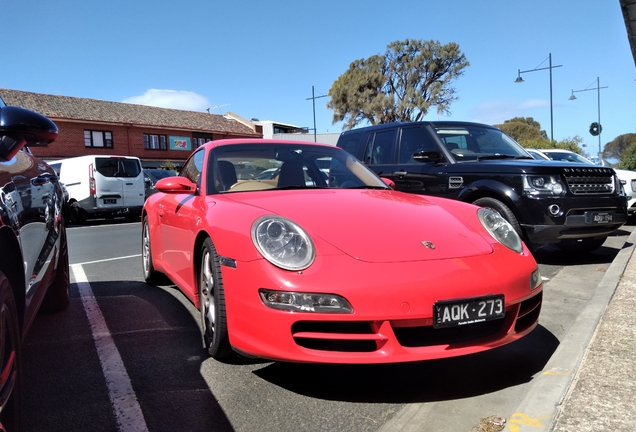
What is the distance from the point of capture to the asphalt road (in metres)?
2.29

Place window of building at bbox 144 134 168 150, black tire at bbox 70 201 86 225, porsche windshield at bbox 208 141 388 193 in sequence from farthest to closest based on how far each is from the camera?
1. window of building at bbox 144 134 168 150
2. black tire at bbox 70 201 86 225
3. porsche windshield at bbox 208 141 388 193

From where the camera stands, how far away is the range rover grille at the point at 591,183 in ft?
17.9

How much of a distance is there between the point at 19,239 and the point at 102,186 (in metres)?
12.5

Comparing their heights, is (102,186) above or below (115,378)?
above

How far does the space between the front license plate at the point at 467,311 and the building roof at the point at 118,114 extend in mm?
31150

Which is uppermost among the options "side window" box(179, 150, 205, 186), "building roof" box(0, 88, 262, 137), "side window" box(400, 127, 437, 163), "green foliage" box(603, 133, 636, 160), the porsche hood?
"building roof" box(0, 88, 262, 137)

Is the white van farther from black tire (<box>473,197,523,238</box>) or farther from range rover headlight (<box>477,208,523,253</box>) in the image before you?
range rover headlight (<box>477,208,523,253</box>)

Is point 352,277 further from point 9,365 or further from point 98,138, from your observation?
point 98,138

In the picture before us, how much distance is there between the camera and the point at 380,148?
23.4ft

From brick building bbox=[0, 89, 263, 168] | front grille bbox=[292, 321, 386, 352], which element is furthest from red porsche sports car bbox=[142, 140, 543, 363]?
brick building bbox=[0, 89, 263, 168]

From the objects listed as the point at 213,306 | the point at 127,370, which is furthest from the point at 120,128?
the point at 213,306

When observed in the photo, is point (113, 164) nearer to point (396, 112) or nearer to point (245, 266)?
point (245, 266)

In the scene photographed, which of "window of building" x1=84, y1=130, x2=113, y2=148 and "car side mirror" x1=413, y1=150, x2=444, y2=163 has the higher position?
"window of building" x1=84, y1=130, x2=113, y2=148

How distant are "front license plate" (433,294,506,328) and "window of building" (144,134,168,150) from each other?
39862mm
